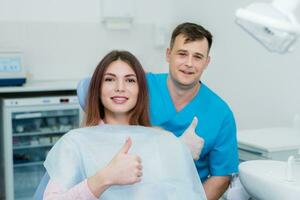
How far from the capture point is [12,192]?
122 inches

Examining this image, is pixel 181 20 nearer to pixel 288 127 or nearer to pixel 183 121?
pixel 288 127

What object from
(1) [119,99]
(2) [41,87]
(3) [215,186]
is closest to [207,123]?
(3) [215,186]

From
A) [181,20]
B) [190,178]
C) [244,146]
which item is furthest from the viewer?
[181,20]

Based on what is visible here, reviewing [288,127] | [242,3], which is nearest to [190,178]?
[288,127]

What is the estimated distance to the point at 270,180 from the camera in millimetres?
1183

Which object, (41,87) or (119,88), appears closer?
(119,88)

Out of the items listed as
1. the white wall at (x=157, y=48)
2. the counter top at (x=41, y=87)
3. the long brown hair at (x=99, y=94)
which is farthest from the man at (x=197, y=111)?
the counter top at (x=41, y=87)

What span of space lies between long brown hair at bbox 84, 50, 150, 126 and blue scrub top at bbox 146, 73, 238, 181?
0.25 m

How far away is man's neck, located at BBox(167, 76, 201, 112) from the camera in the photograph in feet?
5.73

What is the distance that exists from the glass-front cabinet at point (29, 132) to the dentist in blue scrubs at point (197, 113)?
151 cm

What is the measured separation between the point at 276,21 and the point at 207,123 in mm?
855

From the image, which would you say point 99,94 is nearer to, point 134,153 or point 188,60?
point 134,153

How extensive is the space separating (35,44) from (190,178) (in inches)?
94.7

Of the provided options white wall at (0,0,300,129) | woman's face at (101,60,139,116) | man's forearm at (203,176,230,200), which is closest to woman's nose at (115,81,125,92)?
woman's face at (101,60,139,116)
